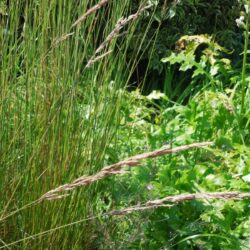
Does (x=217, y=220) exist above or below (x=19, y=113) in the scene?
below

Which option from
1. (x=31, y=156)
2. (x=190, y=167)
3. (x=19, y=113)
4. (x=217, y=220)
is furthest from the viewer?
(x=190, y=167)

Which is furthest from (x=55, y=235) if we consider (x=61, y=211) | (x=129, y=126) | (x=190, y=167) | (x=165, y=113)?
(x=165, y=113)

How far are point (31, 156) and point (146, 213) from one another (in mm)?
563

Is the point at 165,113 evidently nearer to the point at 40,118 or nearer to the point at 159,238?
the point at 159,238

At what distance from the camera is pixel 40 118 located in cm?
245

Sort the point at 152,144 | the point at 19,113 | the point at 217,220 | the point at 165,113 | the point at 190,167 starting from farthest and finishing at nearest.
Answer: the point at 165,113
the point at 152,144
the point at 190,167
the point at 217,220
the point at 19,113

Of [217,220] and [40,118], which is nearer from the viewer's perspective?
[40,118]

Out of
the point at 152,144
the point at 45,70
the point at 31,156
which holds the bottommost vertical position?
the point at 152,144

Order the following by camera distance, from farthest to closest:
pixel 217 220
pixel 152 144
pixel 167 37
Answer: pixel 167 37 < pixel 152 144 < pixel 217 220

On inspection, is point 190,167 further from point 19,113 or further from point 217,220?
point 19,113

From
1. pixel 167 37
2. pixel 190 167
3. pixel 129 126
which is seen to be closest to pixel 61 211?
pixel 190 167

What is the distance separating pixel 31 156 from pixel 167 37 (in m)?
3.72

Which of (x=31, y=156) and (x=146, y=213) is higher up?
(x=31, y=156)

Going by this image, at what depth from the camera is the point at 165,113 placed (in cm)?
392
